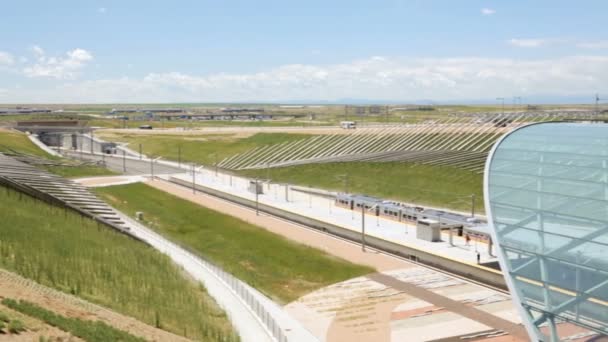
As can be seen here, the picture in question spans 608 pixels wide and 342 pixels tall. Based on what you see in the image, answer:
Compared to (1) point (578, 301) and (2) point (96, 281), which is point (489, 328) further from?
(2) point (96, 281)

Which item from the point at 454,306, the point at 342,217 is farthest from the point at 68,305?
the point at 342,217

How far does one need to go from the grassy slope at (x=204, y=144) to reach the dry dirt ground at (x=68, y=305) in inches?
3459

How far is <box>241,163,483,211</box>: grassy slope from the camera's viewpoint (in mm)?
65562

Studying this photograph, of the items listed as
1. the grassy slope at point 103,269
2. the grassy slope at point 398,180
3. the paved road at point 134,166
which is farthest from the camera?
the paved road at point 134,166

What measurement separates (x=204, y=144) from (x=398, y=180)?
58.7 metres

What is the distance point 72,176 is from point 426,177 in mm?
49391

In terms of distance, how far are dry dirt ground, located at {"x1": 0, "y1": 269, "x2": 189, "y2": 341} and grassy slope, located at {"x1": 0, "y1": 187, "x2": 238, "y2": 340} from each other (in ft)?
4.68

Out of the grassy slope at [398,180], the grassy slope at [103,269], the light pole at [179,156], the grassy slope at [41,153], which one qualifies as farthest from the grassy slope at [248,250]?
the light pole at [179,156]

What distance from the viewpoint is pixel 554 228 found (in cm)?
2152

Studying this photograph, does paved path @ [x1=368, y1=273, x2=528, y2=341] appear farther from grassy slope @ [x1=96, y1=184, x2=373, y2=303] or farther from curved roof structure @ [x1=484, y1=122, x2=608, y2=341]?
curved roof structure @ [x1=484, y1=122, x2=608, y2=341]

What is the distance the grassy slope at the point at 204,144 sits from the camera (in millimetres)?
116125

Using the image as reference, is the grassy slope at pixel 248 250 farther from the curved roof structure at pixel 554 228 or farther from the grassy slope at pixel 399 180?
the grassy slope at pixel 399 180

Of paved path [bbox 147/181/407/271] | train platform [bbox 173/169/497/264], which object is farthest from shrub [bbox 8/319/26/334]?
train platform [bbox 173/169/497/264]

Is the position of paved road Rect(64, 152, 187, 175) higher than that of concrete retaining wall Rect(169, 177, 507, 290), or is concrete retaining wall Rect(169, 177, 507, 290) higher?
paved road Rect(64, 152, 187, 175)
